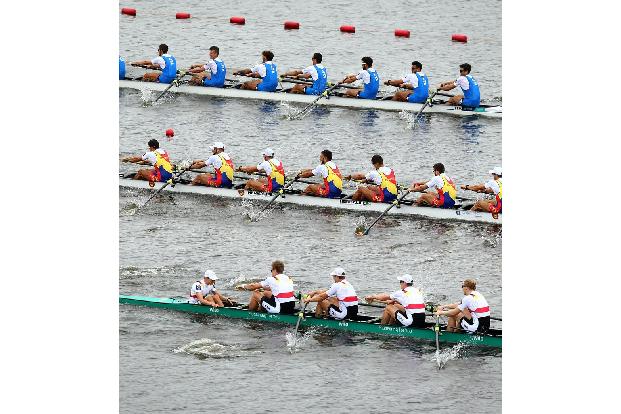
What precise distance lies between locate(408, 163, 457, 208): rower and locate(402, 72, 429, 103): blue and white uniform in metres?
4.19

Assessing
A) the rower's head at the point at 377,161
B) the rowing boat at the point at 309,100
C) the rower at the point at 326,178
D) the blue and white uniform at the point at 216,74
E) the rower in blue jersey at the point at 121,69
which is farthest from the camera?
the rower in blue jersey at the point at 121,69

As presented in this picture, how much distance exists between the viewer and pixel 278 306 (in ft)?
50.9

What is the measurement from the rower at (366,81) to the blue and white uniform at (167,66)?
9.09 ft

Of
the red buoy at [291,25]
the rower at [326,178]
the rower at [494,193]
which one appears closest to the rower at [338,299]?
the rower at [494,193]

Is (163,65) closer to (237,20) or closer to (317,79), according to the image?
(317,79)

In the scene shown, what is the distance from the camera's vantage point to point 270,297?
15.6 metres

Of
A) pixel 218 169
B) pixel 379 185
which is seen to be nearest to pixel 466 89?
pixel 379 185

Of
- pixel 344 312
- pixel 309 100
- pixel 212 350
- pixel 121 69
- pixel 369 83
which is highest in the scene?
pixel 121 69

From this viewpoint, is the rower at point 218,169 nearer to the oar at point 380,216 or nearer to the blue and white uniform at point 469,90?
the oar at point 380,216

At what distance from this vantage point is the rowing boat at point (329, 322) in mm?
14805

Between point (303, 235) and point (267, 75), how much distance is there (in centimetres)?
552
